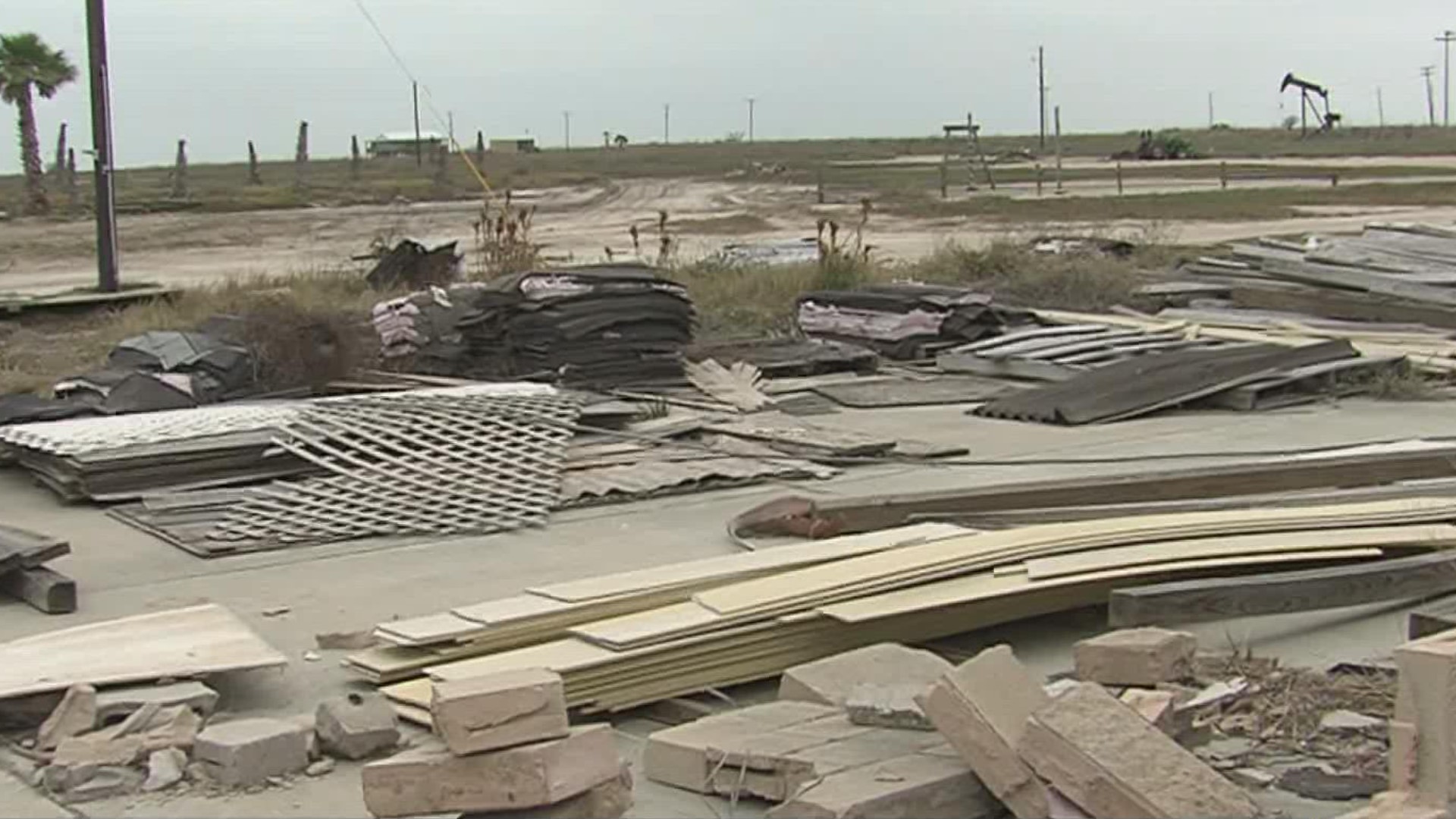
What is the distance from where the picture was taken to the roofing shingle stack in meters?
14.3

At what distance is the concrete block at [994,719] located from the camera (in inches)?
187

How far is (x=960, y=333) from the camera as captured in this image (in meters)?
17.1

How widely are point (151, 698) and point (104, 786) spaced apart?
53 cm

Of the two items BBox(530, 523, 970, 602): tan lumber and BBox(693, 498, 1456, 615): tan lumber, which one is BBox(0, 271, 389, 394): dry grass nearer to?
BBox(530, 523, 970, 602): tan lumber

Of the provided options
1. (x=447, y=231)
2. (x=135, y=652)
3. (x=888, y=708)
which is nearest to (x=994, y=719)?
(x=888, y=708)

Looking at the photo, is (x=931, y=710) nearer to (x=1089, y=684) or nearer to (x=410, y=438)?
(x=1089, y=684)

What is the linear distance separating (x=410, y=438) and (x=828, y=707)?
18.9ft

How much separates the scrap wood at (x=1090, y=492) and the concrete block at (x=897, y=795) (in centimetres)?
371

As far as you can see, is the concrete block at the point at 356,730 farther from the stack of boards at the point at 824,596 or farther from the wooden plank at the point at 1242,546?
the wooden plank at the point at 1242,546

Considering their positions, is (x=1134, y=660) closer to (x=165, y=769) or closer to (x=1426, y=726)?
(x=1426, y=726)

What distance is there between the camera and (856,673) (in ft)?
19.9

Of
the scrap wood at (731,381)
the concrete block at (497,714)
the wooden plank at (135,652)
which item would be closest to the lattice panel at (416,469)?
the scrap wood at (731,381)

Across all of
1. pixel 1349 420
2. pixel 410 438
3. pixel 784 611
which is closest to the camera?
pixel 784 611

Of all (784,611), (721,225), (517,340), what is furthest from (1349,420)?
(721,225)
